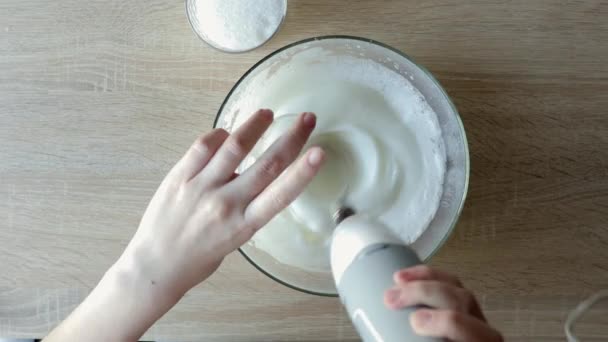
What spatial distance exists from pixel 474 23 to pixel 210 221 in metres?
0.41

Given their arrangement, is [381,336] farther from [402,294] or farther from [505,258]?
[505,258]

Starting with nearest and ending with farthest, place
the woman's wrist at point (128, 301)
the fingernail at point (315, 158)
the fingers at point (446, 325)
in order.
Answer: the fingers at point (446, 325) → the fingernail at point (315, 158) → the woman's wrist at point (128, 301)

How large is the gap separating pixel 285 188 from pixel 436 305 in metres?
0.19

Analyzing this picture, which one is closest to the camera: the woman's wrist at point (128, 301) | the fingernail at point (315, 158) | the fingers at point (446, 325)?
the fingers at point (446, 325)

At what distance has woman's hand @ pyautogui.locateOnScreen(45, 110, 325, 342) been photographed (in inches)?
23.5

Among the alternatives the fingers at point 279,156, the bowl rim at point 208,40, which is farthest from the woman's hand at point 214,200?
the bowl rim at point 208,40

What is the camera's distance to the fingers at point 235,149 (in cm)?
61

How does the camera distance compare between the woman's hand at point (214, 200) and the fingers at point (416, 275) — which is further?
the woman's hand at point (214, 200)

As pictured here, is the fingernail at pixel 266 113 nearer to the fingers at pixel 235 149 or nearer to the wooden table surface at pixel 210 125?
the fingers at pixel 235 149

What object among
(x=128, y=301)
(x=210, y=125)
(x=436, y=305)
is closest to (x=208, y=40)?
(x=210, y=125)

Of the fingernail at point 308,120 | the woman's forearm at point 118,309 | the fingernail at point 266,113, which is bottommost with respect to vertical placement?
the woman's forearm at point 118,309

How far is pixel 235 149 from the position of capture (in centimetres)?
61

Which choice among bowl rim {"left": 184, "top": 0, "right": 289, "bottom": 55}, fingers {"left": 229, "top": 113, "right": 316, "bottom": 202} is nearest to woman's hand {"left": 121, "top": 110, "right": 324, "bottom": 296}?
fingers {"left": 229, "top": 113, "right": 316, "bottom": 202}

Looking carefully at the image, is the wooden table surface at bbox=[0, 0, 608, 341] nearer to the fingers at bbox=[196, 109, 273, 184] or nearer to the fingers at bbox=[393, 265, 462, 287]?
the fingers at bbox=[196, 109, 273, 184]
